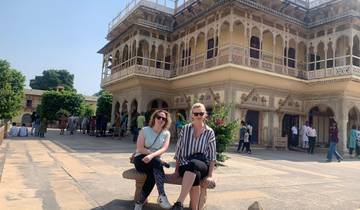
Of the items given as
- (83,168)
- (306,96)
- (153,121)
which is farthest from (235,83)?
(153,121)

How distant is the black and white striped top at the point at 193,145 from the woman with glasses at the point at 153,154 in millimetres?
305

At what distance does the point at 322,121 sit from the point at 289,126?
3284mm

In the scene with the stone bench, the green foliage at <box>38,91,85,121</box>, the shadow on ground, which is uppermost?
the green foliage at <box>38,91,85,121</box>

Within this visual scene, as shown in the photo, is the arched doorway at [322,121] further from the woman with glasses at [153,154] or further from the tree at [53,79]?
the tree at [53,79]

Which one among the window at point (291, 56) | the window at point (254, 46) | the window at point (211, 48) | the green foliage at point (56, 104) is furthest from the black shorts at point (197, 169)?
the green foliage at point (56, 104)

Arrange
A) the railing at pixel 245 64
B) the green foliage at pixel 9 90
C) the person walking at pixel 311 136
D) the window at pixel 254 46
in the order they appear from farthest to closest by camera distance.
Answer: the green foliage at pixel 9 90, the window at pixel 254 46, the person walking at pixel 311 136, the railing at pixel 245 64

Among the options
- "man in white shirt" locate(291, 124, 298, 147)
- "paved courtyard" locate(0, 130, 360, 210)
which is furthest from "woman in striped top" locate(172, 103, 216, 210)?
"man in white shirt" locate(291, 124, 298, 147)

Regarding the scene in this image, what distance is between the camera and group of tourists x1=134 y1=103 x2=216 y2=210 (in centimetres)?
458

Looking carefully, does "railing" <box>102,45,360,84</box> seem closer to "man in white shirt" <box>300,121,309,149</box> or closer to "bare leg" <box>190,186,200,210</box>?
"man in white shirt" <box>300,121,309,149</box>

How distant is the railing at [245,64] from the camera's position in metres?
17.8

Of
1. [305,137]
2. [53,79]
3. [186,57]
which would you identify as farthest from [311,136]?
[53,79]

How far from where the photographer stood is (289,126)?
2145cm

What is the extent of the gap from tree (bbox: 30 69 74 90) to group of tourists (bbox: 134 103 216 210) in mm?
68351

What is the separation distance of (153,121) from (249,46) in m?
14.3
